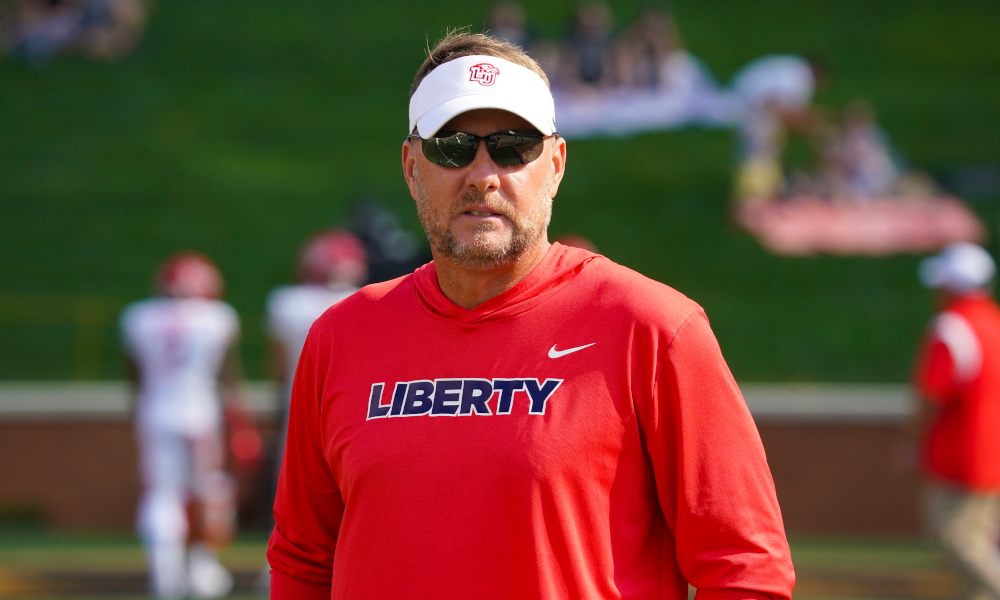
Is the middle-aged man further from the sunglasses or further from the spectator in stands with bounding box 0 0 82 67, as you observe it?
the spectator in stands with bounding box 0 0 82 67

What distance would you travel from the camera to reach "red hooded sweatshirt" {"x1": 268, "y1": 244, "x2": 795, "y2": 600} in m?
1.92

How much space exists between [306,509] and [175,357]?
17.5 feet

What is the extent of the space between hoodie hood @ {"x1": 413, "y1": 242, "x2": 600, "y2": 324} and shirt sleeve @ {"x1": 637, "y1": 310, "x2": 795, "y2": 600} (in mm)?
263

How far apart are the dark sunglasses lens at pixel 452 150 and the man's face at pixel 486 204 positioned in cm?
1

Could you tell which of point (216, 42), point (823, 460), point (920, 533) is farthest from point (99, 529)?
point (216, 42)

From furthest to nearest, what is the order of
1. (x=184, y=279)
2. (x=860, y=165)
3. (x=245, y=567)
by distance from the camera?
(x=860, y=165)
(x=245, y=567)
(x=184, y=279)

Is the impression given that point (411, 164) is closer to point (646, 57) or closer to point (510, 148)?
point (510, 148)

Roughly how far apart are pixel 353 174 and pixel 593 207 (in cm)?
394

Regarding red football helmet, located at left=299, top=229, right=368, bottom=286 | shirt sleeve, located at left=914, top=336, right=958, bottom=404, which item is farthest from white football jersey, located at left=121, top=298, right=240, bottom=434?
shirt sleeve, located at left=914, top=336, right=958, bottom=404

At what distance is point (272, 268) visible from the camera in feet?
56.0

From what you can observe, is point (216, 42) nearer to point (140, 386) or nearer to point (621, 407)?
point (140, 386)

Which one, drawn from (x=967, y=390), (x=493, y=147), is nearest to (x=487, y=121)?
(x=493, y=147)

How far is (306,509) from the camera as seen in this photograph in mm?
2279

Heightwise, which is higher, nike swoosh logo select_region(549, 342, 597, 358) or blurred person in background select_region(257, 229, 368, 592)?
blurred person in background select_region(257, 229, 368, 592)
